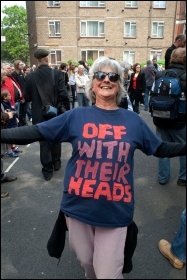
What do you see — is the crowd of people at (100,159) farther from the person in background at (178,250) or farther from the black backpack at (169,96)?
the black backpack at (169,96)

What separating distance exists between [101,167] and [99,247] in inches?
19.3

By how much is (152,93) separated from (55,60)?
23.5 meters

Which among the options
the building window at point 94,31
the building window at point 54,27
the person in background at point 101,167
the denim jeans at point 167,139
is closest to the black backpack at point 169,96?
the denim jeans at point 167,139

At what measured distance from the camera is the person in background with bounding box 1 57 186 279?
1570mm

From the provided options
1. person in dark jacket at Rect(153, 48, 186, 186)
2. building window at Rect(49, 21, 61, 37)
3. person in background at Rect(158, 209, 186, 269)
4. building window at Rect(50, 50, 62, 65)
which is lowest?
person in background at Rect(158, 209, 186, 269)

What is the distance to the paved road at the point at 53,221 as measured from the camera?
228 centimetres

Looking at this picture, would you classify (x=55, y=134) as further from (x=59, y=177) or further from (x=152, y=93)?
(x=59, y=177)

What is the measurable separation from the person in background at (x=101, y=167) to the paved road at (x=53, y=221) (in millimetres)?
366

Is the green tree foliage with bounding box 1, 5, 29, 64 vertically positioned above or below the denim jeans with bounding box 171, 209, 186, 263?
above

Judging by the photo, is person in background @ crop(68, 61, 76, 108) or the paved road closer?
the paved road

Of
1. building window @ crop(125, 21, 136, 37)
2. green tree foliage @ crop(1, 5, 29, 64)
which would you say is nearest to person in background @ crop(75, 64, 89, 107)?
green tree foliage @ crop(1, 5, 29, 64)

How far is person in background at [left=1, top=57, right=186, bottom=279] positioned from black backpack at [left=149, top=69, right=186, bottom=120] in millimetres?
1589

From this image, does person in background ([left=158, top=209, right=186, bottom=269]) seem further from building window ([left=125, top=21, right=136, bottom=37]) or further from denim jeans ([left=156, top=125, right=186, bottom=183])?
building window ([left=125, top=21, right=136, bottom=37])

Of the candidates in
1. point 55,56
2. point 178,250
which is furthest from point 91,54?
point 178,250
